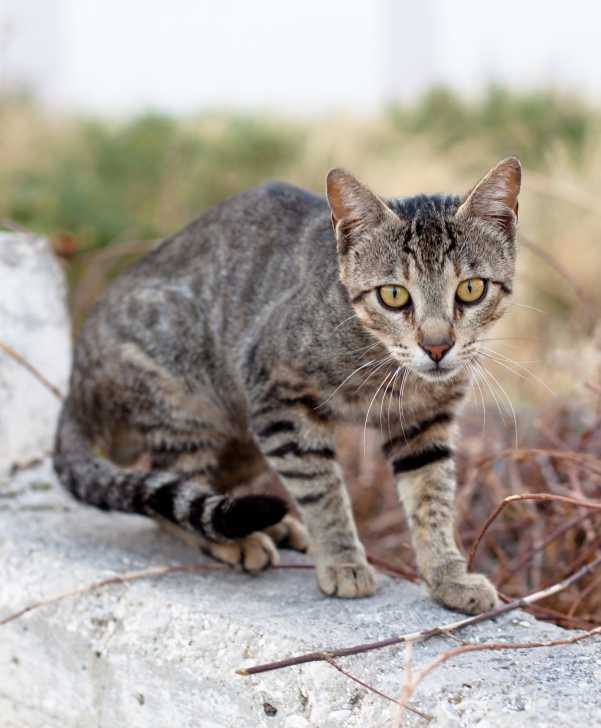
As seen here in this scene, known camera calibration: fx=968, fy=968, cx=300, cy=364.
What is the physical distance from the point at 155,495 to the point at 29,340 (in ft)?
3.38

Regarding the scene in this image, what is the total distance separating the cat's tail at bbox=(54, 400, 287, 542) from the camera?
2084 mm

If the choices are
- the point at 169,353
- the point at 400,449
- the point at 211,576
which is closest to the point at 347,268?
the point at 400,449

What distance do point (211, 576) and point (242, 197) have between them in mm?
1135

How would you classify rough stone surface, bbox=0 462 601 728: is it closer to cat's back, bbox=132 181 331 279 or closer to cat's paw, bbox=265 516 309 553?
cat's paw, bbox=265 516 309 553

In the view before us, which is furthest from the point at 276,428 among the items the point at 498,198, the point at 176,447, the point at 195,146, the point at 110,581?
the point at 195,146

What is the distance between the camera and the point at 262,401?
7.68 ft

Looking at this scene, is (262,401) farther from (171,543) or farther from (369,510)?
(369,510)

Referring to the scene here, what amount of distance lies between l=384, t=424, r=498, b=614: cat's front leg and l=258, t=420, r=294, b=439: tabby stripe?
0.89 feet

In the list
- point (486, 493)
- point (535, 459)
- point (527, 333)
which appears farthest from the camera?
point (527, 333)

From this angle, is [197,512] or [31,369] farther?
[31,369]

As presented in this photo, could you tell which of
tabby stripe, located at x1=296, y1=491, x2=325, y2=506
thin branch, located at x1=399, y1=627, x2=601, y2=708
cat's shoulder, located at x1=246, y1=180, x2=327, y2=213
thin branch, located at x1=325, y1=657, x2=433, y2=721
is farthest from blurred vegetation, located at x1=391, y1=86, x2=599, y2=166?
thin branch, located at x1=325, y1=657, x2=433, y2=721

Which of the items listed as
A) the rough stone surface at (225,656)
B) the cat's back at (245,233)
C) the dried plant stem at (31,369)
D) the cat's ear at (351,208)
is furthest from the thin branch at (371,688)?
the dried plant stem at (31,369)

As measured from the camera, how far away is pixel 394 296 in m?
2.11

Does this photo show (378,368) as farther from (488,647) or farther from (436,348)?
(488,647)
